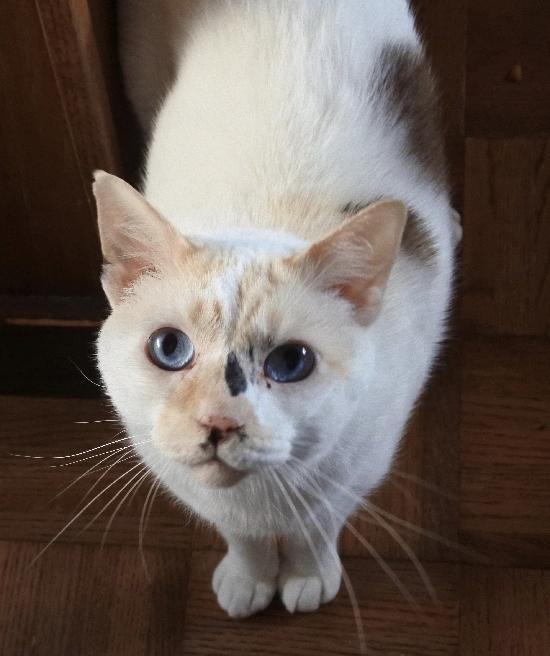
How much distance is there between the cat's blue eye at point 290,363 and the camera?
27.1 inches

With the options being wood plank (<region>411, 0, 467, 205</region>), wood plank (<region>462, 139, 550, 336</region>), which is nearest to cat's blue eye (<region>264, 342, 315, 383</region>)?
wood plank (<region>462, 139, 550, 336</region>)

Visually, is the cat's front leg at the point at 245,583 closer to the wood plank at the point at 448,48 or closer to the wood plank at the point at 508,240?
the wood plank at the point at 508,240

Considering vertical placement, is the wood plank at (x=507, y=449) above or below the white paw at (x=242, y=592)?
above

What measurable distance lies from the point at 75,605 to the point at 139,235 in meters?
0.62

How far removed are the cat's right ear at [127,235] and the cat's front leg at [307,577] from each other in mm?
440

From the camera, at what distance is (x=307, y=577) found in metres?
1.08

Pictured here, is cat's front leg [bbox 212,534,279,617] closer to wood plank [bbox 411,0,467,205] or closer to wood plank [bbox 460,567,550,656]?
wood plank [bbox 460,567,550,656]

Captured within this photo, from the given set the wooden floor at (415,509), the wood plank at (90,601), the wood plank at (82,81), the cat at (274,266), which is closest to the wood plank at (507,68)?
the wooden floor at (415,509)

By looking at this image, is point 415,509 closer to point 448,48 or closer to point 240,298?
point 240,298

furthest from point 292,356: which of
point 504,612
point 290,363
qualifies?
point 504,612

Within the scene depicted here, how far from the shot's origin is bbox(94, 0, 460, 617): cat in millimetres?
687

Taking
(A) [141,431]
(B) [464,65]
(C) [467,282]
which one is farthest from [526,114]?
(A) [141,431]

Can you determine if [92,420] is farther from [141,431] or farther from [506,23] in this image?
[506,23]

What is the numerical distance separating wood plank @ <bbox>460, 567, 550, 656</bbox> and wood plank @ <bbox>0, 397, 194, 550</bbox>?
39 cm
